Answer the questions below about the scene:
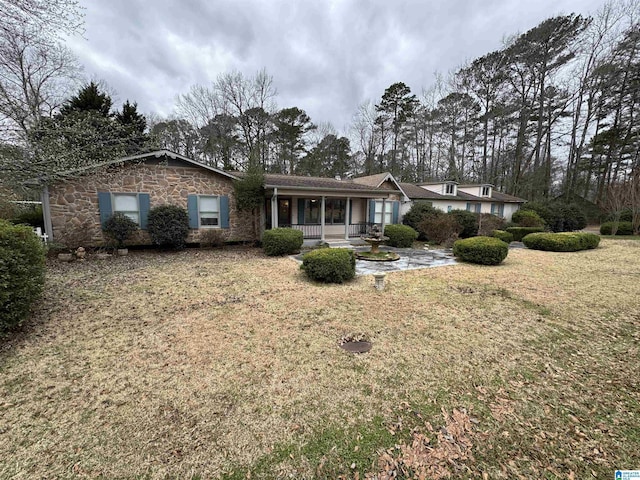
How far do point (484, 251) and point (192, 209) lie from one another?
37.4 feet

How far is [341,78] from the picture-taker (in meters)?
22.4

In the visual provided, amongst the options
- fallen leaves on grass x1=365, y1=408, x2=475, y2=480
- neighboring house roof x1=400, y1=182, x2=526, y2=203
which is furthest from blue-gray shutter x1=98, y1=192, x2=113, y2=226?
neighboring house roof x1=400, y1=182, x2=526, y2=203

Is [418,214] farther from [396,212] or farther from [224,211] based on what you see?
[224,211]

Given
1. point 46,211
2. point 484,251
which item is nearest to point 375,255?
point 484,251

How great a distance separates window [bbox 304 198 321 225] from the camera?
46.0 ft

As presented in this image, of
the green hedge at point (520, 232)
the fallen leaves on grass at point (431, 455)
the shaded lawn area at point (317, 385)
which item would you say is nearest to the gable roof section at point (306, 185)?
the shaded lawn area at point (317, 385)

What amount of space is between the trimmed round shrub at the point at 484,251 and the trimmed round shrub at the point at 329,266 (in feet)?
16.1

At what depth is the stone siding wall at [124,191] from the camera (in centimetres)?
923

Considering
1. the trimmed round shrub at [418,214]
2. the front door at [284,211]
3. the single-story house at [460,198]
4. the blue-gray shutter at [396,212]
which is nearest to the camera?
the front door at [284,211]

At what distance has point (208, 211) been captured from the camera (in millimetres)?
11320

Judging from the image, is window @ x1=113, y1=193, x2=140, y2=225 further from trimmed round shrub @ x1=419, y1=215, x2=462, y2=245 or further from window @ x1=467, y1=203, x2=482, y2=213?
window @ x1=467, y1=203, x2=482, y2=213

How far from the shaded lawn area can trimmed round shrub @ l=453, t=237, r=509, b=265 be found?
298cm

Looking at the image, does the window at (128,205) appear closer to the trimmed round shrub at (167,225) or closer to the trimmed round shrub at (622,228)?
the trimmed round shrub at (167,225)

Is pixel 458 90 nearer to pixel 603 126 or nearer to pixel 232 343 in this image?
pixel 603 126
